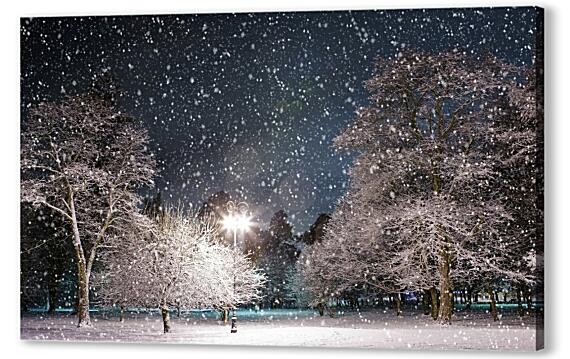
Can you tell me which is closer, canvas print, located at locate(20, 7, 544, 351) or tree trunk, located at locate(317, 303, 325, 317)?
canvas print, located at locate(20, 7, 544, 351)

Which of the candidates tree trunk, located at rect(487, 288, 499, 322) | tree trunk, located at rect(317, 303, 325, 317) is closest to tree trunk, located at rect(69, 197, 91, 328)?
tree trunk, located at rect(317, 303, 325, 317)

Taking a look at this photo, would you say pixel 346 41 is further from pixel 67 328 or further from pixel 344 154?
pixel 67 328

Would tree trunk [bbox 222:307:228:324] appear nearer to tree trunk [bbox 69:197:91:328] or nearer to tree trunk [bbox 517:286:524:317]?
tree trunk [bbox 69:197:91:328]

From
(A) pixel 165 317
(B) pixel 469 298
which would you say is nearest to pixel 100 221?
(A) pixel 165 317

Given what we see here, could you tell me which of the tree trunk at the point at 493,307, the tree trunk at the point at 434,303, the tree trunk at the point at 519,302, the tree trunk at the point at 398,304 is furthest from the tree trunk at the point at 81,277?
the tree trunk at the point at 519,302

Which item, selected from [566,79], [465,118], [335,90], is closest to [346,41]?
[335,90]

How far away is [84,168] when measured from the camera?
355 inches

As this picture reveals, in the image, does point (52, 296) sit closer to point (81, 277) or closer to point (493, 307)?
point (81, 277)

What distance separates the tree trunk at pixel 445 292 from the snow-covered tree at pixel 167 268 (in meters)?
1.51

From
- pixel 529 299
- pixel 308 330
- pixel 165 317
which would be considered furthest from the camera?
pixel 165 317

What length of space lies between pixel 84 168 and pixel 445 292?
2790 mm

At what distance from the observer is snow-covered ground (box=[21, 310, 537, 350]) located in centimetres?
815

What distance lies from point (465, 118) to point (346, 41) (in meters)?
0.99

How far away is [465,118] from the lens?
Answer: 8.30 metres
